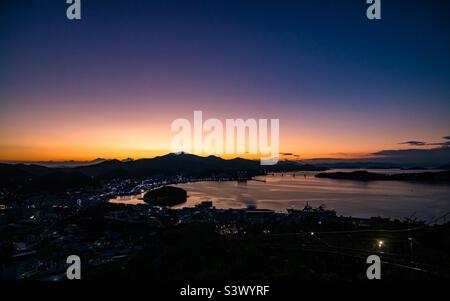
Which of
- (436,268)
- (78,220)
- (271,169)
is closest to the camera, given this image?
(436,268)

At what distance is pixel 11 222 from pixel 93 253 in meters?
4.35
